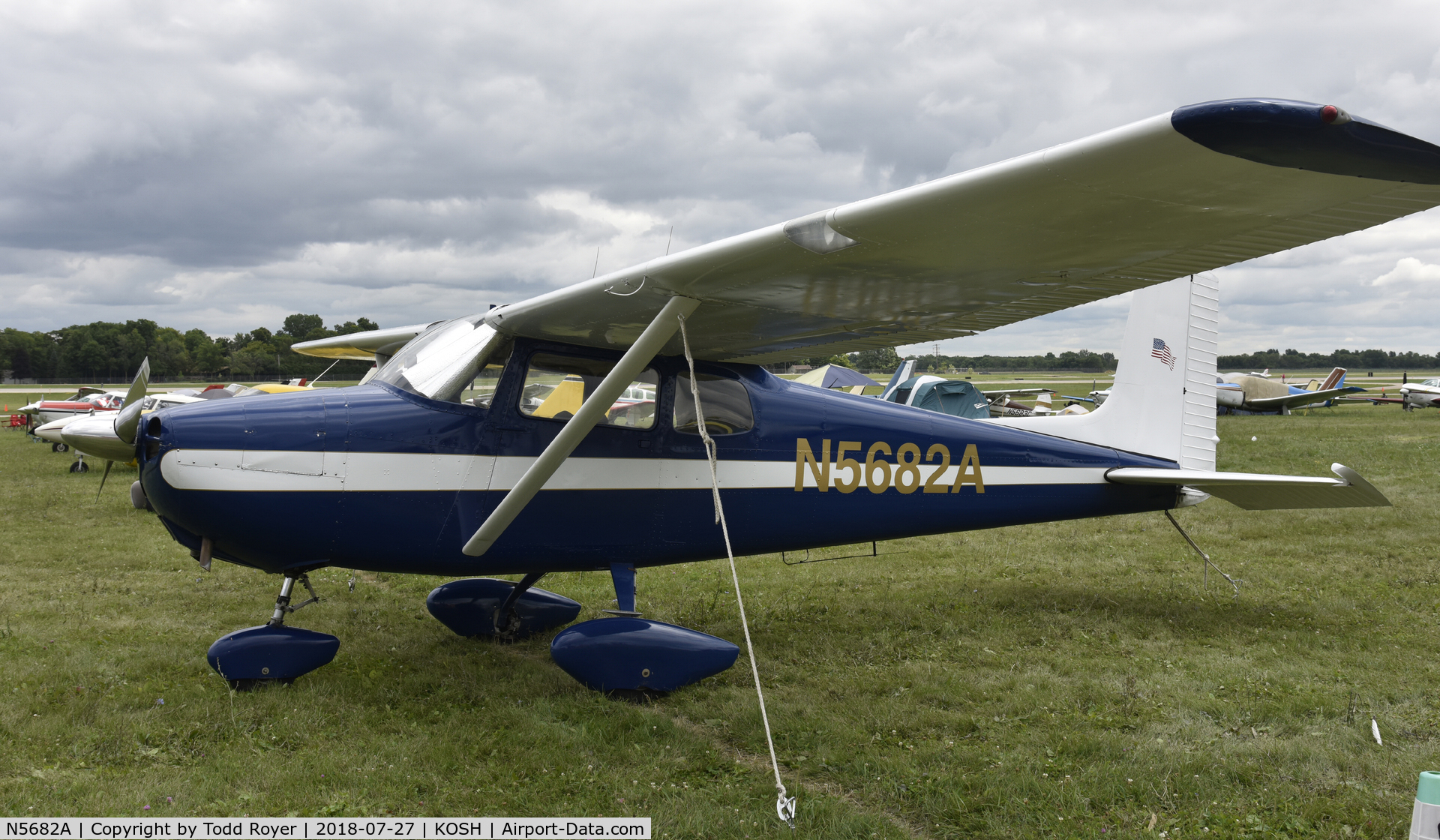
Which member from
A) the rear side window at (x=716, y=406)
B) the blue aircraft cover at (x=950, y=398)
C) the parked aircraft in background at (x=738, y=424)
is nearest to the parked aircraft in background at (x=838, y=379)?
the blue aircraft cover at (x=950, y=398)

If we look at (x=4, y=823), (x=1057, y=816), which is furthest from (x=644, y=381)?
(x=4, y=823)

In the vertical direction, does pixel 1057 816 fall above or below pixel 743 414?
below

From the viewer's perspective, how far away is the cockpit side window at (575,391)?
460cm

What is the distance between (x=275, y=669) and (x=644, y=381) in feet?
8.48

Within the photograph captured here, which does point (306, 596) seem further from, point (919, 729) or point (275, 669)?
point (919, 729)

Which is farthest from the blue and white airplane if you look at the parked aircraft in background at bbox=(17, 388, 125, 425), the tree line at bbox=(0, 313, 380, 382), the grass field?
the tree line at bbox=(0, 313, 380, 382)

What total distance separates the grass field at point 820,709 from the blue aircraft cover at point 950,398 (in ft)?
43.5

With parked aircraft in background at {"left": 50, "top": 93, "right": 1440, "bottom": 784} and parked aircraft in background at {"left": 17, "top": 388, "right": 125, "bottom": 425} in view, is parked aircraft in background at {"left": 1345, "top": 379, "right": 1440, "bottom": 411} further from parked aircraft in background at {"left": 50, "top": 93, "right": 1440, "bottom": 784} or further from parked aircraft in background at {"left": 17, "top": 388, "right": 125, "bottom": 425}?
parked aircraft in background at {"left": 17, "top": 388, "right": 125, "bottom": 425}

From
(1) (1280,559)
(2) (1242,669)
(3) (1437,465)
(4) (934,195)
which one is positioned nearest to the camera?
(4) (934,195)

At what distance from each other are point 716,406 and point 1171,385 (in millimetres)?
4015

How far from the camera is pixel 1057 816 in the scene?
10.5 ft

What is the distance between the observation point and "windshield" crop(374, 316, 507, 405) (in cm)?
444

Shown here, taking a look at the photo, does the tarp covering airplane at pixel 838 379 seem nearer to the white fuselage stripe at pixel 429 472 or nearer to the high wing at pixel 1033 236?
the white fuselage stripe at pixel 429 472

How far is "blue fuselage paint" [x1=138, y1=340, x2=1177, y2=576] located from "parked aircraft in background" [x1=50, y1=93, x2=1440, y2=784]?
0.05 feet
